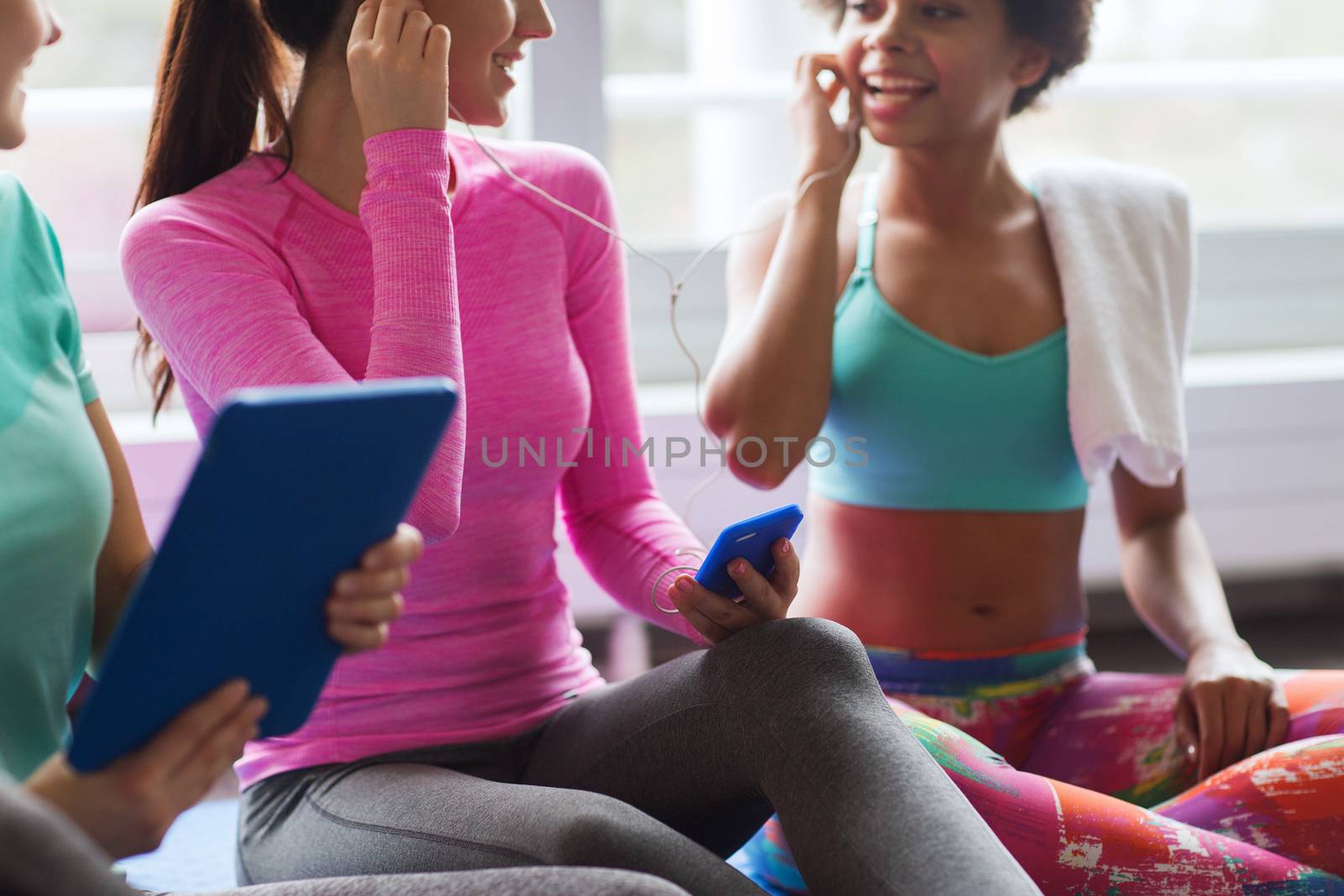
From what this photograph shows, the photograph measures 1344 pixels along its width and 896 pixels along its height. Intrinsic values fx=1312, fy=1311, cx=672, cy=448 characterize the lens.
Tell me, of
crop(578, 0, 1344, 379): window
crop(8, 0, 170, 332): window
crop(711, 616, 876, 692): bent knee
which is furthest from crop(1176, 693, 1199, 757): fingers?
crop(8, 0, 170, 332): window

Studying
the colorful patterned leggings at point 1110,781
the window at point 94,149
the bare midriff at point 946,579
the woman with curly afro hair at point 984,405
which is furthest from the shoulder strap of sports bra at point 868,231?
the window at point 94,149

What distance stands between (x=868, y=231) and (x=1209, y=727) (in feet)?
2.08

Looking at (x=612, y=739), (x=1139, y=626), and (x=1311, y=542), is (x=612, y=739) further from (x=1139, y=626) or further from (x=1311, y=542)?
(x=1311, y=542)

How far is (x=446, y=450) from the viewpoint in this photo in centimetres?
100

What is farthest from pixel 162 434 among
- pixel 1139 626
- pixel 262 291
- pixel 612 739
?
pixel 1139 626

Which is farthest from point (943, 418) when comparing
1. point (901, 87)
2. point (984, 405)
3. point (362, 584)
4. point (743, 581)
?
point (362, 584)

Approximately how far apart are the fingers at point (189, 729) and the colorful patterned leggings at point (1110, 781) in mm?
429

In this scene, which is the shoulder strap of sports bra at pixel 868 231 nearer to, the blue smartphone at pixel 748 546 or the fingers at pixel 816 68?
the fingers at pixel 816 68

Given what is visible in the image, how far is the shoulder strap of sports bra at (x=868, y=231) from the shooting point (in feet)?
4.80

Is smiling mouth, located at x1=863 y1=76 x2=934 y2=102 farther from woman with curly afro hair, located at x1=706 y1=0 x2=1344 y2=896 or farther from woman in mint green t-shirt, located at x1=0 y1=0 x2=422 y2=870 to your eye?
woman in mint green t-shirt, located at x1=0 y1=0 x2=422 y2=870

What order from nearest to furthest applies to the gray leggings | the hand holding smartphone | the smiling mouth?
the gray leggings, the hand holding smartphone, the smiling mouth

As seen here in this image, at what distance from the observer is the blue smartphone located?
0.97 m

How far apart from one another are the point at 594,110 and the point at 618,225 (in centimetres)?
78

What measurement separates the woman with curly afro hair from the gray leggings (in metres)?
0.27
